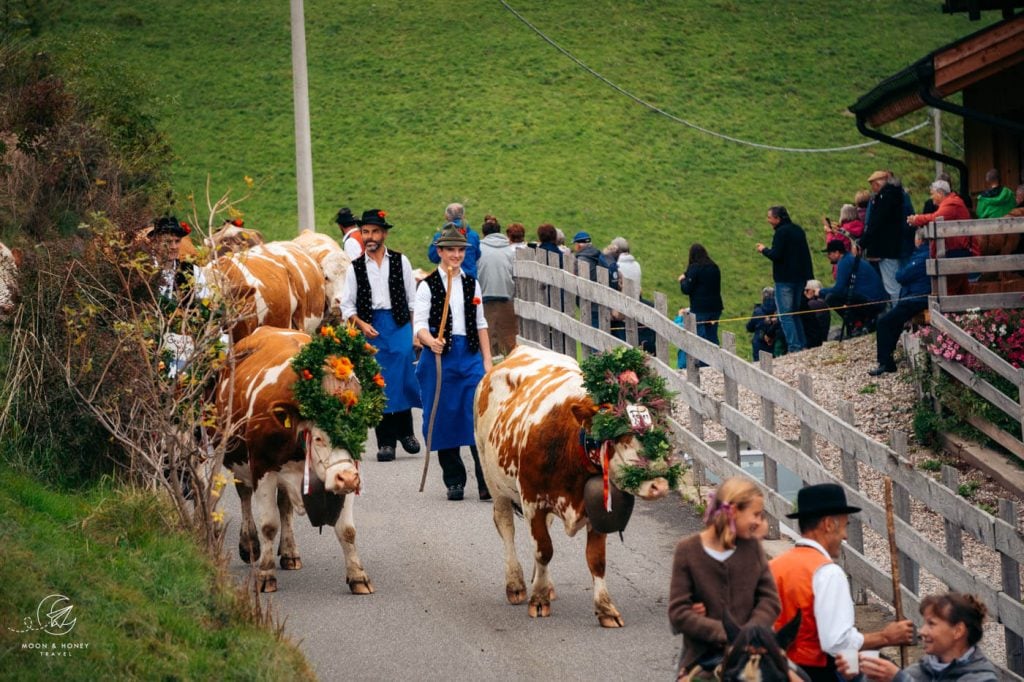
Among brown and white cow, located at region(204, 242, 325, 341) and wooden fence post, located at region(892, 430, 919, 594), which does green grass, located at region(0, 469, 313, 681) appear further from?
wooden fence post, located at region(892, 430, 919, 594)

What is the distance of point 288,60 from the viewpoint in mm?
46469

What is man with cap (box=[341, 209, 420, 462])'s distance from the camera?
42.3 feet

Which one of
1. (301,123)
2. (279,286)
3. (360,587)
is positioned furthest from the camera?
(301,123)

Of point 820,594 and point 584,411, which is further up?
point 584,411

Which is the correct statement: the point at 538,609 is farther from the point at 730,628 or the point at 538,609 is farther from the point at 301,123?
the point at 301,123

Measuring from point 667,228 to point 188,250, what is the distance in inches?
1094

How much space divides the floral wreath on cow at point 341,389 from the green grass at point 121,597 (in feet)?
3.95

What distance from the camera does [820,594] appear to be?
6.01 metres

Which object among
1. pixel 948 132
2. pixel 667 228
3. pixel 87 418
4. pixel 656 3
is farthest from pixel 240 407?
pixel 656 3

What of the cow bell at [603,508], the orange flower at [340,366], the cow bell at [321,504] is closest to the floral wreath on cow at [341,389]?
the orange flower at [340,366]

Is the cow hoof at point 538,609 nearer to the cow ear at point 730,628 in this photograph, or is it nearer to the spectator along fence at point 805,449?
the spectator along fence at point 805,449

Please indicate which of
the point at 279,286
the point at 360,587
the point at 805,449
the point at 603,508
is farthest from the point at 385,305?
the point at 603,508

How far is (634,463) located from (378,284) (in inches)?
202

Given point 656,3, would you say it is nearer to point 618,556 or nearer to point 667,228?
point 667,228
